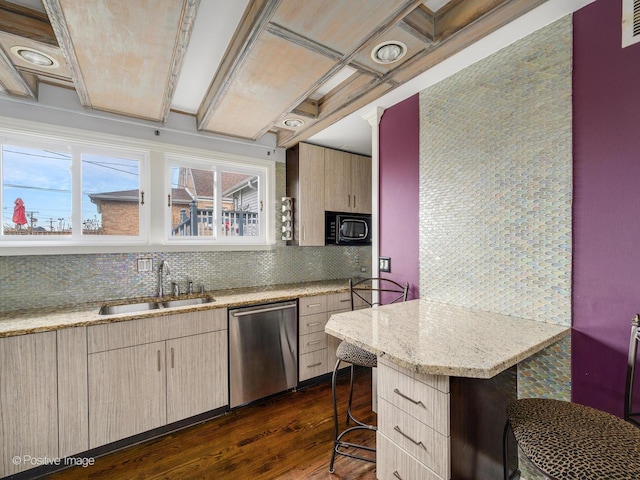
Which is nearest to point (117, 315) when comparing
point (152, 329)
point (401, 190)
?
point (152, 329)

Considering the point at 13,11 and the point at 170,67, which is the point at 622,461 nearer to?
the point at 170,67

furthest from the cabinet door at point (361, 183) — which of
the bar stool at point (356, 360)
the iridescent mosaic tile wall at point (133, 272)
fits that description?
the bar stool at point (356, 360)

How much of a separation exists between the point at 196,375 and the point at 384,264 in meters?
1.69

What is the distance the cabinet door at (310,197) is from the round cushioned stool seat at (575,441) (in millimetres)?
2290

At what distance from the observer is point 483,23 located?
1.40 m

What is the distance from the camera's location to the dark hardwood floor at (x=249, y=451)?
5.74ft

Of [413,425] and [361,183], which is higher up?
[361,183]

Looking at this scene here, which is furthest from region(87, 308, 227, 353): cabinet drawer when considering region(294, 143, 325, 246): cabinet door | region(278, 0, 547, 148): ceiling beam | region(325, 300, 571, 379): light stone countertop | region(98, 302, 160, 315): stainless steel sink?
region(278, 0, 547, 148): ceiling beam

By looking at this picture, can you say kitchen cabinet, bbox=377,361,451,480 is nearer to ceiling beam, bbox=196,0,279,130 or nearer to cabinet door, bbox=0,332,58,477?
ceiling beam, bbox=196,0,279,130

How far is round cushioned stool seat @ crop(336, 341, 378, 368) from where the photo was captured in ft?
5.94

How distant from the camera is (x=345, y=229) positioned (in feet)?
10.8

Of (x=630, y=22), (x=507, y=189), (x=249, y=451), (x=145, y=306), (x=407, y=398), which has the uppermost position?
(x=630, y=22)

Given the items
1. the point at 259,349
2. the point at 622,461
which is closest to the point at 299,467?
the point at 259,349

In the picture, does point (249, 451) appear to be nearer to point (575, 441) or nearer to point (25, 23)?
point (575, 441)
